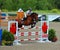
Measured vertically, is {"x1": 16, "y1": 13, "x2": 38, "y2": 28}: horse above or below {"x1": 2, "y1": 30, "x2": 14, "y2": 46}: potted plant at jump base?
above

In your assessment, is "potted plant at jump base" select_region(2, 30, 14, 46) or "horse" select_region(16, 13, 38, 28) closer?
"potted plant at jump base" select_region(2, 30, 14, 46)

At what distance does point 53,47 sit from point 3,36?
8.81ft

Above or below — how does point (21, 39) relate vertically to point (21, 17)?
below

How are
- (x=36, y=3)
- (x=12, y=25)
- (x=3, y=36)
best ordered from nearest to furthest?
(x=3, y=36) < (x=12, y=25) < (x=36, y=3)

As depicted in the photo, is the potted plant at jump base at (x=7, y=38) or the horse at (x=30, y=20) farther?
the horse at (x=30, y=20)

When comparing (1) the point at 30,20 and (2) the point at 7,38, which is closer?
(2) the point at 7,38

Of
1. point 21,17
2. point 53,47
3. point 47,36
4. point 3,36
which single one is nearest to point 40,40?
point 47,36

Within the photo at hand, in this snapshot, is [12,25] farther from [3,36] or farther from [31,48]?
[31,48]

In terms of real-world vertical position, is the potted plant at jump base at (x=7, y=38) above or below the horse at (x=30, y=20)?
below

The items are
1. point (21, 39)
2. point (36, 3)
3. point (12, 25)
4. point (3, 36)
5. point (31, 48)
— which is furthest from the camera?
point (36, 3)

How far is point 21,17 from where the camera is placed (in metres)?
15.0

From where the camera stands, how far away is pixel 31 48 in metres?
9.95

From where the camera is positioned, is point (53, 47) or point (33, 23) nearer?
point (53, 47)

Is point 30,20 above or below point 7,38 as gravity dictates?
above
